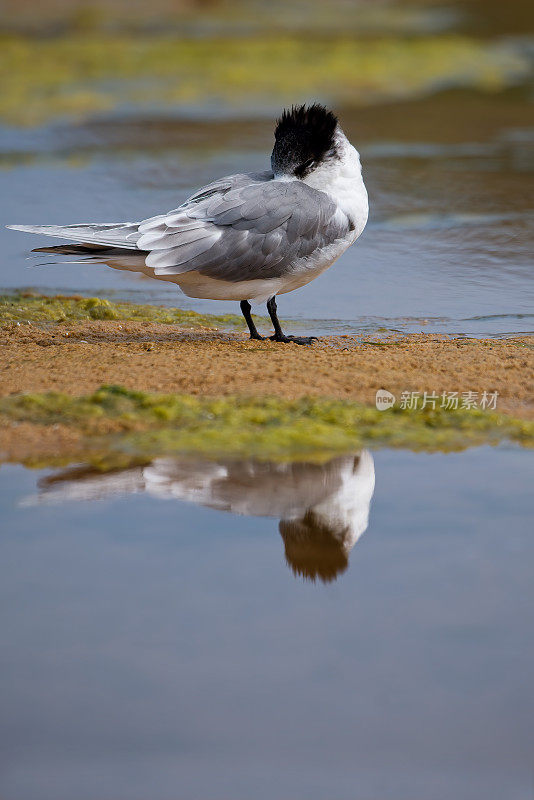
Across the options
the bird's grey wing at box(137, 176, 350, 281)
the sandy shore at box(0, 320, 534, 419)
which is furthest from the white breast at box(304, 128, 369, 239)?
the sandy shore at box(0, 320, 534, 419)

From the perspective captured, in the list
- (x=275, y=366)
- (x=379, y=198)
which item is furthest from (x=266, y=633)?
(x=379, y=198)

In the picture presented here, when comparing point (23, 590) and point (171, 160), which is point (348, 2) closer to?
point (171, 160)

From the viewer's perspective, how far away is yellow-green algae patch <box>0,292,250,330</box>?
19.4 feet

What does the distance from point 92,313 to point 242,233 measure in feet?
4.06

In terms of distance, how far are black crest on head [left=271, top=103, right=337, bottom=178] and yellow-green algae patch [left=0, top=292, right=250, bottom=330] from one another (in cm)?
96

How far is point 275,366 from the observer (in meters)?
4.57

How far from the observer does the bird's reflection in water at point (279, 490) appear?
10.0 ft

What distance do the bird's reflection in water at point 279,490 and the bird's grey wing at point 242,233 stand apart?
1655 millimetres

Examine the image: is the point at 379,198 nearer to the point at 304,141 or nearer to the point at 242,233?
the point at 304,141
